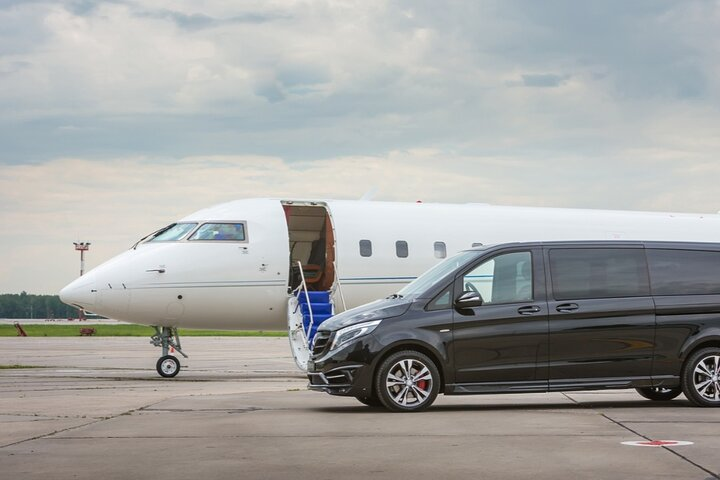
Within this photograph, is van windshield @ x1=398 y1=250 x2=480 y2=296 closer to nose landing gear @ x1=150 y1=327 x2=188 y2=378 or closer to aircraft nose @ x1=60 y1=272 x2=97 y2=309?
nose landing gear @ x1=150 y1=327 x2=188 y2=378

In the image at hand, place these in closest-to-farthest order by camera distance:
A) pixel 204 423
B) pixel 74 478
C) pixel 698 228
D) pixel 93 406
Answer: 1. pixel 74 478
2. pixel 204 423
3. pixel 93 406
4. pixel 698 228

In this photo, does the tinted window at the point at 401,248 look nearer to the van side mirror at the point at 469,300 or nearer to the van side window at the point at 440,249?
the van side window at the point at 440,249

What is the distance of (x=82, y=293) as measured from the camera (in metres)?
20.0

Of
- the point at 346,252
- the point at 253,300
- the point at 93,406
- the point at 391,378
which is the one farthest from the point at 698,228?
the point at 93,406

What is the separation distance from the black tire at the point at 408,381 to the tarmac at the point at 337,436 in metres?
0.31

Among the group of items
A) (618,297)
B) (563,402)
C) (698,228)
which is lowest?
(563,402)

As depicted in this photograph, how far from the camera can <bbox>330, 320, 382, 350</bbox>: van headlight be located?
42.4ft

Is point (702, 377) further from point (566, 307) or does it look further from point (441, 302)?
point (441, 302)

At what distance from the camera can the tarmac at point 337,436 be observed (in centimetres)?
796

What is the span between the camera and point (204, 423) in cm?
1127

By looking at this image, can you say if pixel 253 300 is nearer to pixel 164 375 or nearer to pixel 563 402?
pixel 164 375

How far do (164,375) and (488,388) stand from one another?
953 cm

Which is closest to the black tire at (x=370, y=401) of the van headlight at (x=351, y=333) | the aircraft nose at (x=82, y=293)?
the van headlight at (x=351, y=333)

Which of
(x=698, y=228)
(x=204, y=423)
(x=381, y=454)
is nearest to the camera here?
(x=381, y=454)
